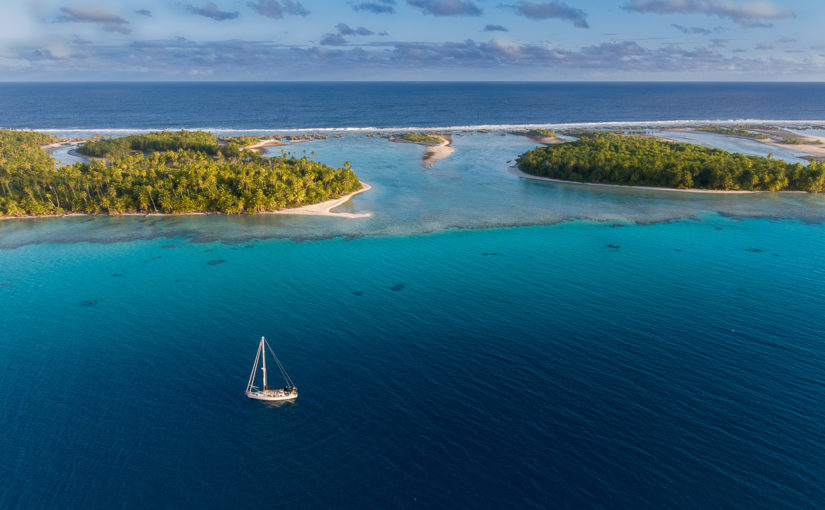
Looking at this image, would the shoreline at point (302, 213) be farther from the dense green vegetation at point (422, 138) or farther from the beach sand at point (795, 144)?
the beach sand at point (795, 144)

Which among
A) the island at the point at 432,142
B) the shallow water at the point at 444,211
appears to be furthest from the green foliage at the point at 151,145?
the island at the point at 432,142

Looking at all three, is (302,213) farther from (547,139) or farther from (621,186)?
(547,139)

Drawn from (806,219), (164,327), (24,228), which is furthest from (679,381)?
(24,228)

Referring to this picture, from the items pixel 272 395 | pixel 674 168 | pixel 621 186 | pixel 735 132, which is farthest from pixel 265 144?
pixel 735 132

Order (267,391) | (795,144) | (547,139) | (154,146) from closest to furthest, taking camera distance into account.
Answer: (267,391), (154,146), (795,144), (547,139)

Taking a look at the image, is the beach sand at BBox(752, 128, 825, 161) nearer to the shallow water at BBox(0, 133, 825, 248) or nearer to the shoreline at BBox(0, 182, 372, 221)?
the shallow water at BBox(0, 133, 825, 248)
